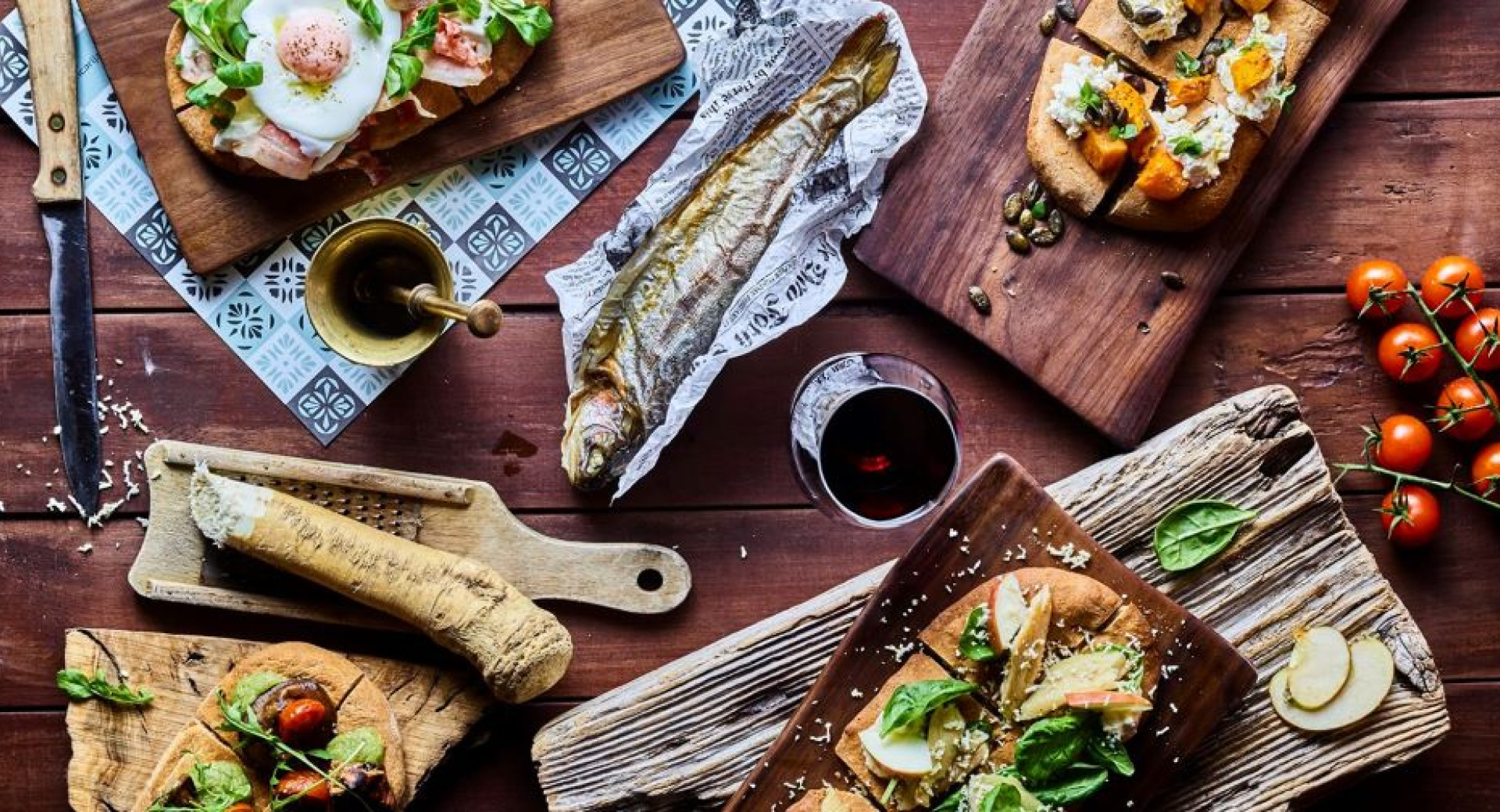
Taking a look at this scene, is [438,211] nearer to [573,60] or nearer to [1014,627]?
[573,60]

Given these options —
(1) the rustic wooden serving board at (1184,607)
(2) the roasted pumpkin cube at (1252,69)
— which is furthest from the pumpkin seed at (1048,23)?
(1) the rustic wooden serving board at (1184,607)

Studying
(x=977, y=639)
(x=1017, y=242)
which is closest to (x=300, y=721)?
(x=977, y=639)

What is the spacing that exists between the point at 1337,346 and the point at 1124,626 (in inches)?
32.0

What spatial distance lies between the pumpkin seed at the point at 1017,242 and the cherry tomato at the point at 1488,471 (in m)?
1.01

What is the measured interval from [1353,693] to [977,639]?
788 mm

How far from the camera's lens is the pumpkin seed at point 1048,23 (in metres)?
2.54

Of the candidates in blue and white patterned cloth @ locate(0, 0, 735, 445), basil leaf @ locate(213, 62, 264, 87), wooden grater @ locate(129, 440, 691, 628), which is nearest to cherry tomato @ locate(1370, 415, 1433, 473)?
wooden grater @ locate(129, 440, 691, 628)

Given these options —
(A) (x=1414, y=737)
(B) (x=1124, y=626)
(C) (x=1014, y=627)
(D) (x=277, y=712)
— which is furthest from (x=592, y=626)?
(A) (x=1414, y=737)

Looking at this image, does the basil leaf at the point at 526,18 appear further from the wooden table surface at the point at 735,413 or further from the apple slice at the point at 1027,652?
the apple slice at the point at 1027,652

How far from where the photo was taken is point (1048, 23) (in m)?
2.54

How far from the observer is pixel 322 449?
2.58 meters

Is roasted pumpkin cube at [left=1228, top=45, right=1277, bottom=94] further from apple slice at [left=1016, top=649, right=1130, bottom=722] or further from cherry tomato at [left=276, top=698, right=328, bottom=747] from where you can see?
cherry tomato at [left=276, top=698, right=328, bottom=747]

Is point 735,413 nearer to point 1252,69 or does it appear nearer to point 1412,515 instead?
point 1252,69

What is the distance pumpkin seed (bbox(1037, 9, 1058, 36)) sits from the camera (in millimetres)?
2541
